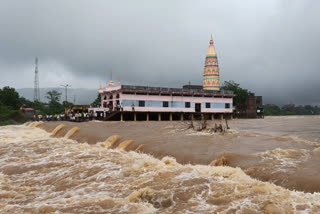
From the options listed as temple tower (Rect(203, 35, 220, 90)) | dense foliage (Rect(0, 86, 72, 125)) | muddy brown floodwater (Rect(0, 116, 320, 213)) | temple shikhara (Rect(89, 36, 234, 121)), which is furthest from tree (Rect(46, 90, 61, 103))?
muddy brown floodwater (Rect(0, 116, 320, 213))

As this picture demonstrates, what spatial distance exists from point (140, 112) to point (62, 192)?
2874 cm

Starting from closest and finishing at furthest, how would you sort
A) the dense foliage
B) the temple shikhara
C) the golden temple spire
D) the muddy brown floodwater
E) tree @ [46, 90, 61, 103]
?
1. the muddy brown floodwater
2. the temple shikhara
3. the dense foliage
4. the golden temple spire
5. tree @ [46, 90, 61, 103]

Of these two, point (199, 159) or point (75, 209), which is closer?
point (75, 209)

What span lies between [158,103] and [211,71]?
21986mm

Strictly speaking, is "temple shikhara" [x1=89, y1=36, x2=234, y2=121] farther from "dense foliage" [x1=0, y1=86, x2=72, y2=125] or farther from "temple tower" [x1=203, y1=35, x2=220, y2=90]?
"dense foliage" [x1=0, y1=86, x2=72, y2=125]

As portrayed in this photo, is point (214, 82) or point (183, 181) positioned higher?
point (214, 82)

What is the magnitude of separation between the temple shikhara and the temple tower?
1170 centimetres

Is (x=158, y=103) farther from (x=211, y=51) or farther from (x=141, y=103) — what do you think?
(x=211, y=51)

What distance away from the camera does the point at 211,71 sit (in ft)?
179

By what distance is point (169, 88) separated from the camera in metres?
36.9

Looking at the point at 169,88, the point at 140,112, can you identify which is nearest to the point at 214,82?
the point at 169,88

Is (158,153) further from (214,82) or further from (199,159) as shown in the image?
(214,82)

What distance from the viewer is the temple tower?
5413cm

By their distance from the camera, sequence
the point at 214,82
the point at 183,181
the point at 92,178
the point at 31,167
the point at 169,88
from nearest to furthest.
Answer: the point at 183,181, the point at 92,178, the point at 31,167, the point at 169,88, the point at 214,82
